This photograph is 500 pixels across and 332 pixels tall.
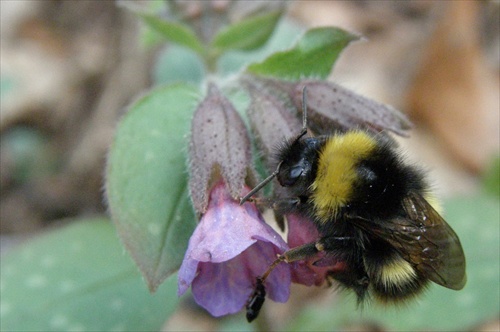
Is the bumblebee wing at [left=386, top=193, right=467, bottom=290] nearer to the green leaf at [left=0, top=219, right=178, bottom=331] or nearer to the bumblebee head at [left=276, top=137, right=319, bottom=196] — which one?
the bumblebee head at [left=276, top=137, right=319, bottom=196]

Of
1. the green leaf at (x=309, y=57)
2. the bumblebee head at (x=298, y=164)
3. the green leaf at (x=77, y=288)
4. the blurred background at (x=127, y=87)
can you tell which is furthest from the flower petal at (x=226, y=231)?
the blurred background at (x=127, y=87)

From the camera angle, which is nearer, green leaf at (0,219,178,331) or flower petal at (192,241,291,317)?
flower petal at (192,241,291,317)

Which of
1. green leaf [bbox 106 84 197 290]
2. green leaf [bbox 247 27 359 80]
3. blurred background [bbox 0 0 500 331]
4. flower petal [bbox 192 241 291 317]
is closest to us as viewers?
flower petal [bbox 192 241 291 317]

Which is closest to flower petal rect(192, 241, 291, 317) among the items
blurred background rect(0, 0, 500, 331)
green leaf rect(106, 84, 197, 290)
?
green leaf rect(106, 84, 197, 290)

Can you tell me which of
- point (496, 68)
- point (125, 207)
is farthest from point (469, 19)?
point (125, 207)

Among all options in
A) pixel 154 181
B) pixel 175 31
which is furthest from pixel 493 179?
pixel 154 181

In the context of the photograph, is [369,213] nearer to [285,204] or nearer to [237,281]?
[285,204]
